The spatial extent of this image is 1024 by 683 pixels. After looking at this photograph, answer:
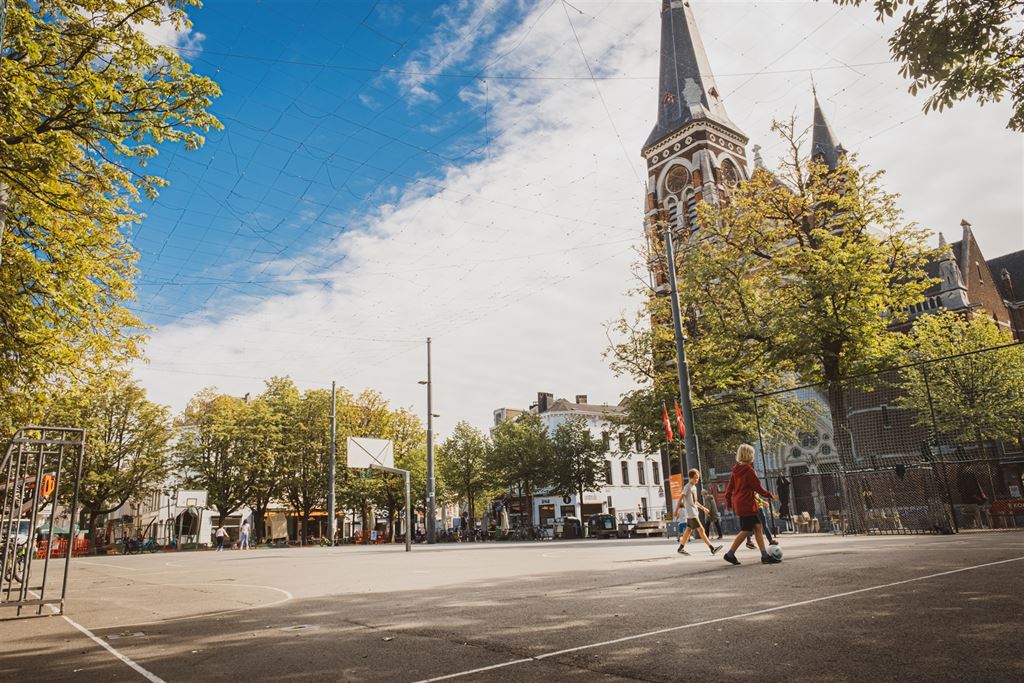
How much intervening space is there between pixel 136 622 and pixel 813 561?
361 inches

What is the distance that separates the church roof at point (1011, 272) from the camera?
54.9 metres

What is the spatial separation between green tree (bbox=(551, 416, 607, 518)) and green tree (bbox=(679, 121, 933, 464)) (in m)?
23.4

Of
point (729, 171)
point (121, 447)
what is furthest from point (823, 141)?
point (121, 447)

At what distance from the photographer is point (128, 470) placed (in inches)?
1708

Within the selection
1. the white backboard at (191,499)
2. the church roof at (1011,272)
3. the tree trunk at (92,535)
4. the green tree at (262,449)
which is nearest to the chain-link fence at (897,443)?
the church roof at (1011,272)

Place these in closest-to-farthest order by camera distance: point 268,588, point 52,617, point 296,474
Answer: point 52,617 < point 268,588 < point 296,474

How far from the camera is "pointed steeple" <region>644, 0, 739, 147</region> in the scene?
55469 millimetres

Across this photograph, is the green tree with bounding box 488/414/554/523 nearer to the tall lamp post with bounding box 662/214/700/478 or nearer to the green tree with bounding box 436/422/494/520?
the green tree with bounding box 436/422/494/520

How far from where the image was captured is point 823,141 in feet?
177

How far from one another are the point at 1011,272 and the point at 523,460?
152ft

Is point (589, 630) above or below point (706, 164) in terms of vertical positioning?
below

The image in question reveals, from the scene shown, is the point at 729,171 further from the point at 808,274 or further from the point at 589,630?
the point at 589,630

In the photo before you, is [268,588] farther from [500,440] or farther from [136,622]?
[500,440]

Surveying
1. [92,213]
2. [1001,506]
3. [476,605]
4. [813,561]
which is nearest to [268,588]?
[476,605]
